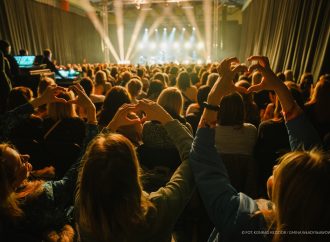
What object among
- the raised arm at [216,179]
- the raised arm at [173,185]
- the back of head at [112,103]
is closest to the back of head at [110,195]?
the raised arm at [173,185]

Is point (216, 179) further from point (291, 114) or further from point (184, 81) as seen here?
point (184, 81)

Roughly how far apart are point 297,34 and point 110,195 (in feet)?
26.0

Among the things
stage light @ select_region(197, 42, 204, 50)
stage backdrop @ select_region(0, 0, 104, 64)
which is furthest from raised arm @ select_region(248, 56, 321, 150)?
stage light @ select_region(197, 42, 204, 50)

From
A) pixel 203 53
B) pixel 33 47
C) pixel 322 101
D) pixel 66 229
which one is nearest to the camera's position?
pixel 66 229

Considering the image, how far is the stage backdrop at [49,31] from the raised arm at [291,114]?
37.6 ft

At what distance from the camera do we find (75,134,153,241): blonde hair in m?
1.02

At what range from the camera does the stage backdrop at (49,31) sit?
11.1 m

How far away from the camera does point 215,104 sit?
1.13 meters

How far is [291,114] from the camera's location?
124cm

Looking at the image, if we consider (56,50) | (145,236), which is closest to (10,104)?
(145,236)

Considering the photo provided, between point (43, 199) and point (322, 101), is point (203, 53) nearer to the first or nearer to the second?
point (322, 101)

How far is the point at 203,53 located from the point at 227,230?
21737mm

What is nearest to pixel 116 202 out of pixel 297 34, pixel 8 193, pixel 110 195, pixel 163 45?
pixel 110 195

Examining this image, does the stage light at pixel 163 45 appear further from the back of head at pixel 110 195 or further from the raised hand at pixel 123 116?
the back of head at pixel 110 195
